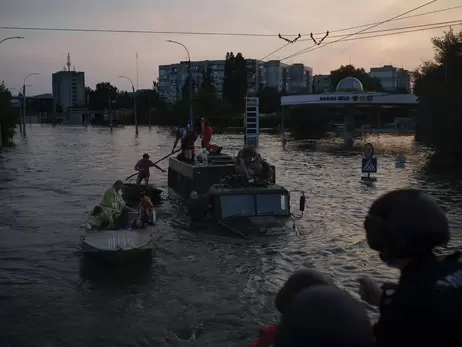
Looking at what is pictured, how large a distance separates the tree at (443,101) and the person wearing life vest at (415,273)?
36114 millimetres

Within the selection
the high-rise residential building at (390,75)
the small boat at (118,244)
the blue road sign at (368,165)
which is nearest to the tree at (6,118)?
the blue road sign at (368,165)

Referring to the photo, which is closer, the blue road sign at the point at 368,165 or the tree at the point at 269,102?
the blue road sign at the point at 368,165

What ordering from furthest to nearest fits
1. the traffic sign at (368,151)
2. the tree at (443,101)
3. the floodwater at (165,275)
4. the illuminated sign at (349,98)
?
the illuminated sign at (349,98) → the tree at (443,101) → the traffic sign at (368,151) → the floodwater at (165,275)

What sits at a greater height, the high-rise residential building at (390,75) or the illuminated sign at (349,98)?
the high-rise residential building at (390,75)

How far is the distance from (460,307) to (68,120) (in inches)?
6610

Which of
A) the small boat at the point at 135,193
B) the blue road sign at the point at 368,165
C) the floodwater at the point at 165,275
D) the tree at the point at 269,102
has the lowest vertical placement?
the floodwater at the point at 165,275

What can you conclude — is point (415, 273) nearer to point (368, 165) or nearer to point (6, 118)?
point (368, 165)

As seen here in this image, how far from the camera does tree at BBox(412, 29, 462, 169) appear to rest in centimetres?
4028

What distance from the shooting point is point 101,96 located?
574 ft

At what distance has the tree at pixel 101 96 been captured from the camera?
17438 cm

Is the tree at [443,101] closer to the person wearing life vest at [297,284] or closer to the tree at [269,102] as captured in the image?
the person wearing life vest at [297,284]

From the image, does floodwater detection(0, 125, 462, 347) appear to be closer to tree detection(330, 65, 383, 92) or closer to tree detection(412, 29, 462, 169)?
tree detection(412, 29, 462, 169)

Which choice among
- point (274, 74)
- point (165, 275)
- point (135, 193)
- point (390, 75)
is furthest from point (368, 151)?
A: point (390, 75)

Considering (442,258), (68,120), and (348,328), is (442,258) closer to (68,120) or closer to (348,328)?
(348,328)
